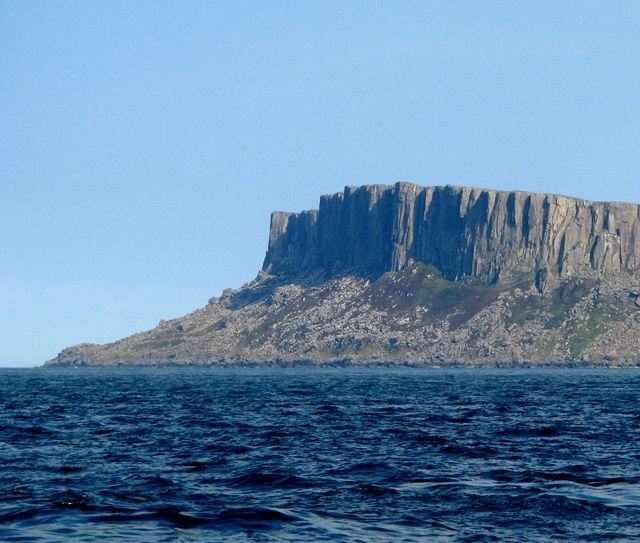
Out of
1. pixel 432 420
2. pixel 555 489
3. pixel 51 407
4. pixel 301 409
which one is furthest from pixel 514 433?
pixel 51 407

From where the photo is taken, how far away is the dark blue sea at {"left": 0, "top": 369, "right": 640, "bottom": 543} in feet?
108

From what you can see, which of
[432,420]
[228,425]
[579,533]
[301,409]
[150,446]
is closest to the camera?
[579,533]

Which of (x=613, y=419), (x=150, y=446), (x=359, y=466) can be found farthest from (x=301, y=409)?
(x=359, y=466)

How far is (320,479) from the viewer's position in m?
43.0

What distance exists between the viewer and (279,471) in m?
45.3

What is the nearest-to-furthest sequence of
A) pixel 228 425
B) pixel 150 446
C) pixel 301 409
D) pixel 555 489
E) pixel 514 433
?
1. pixel 555 489
2. pixel 150 446
3. pixel 514 433
4. pixel 228 425
5. pixel 301 409

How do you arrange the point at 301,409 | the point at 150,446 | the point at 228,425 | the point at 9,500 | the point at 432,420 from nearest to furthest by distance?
the point at 9,500
the point at 150,446
the point at 228,425
the point at 432,420
the point at 301,409

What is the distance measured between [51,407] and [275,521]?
64675 mm

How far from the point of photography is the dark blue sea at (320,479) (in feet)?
108

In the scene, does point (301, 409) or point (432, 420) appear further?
point (301, 409)

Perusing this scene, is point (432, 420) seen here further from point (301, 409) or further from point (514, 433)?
point (301, 409)

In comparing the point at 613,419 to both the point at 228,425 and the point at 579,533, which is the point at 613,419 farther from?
the point at 579,533

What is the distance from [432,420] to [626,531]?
4280cm

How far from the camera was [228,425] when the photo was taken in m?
70.1
